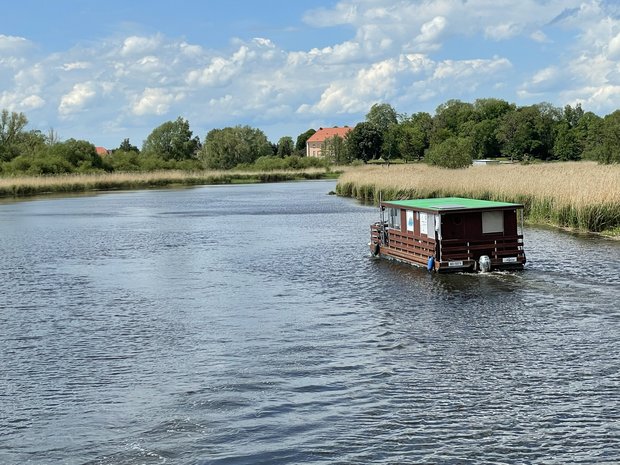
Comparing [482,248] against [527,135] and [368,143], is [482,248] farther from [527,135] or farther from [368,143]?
[368,143]

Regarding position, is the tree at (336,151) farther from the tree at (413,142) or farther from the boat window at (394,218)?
the boat window at (394,218)

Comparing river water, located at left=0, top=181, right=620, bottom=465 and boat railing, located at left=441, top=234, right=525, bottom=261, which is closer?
river water, located at left=0, top=181, right=620, bottom=465

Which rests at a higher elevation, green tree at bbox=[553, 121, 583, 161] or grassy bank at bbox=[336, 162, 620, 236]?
Result: green tree at bbox=[553, 121, 583, 161]

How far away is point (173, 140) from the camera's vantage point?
155 m

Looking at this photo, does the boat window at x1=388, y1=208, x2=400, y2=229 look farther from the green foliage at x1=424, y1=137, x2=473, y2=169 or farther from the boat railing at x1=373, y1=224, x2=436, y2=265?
the green foliage at x1=424, y1=137, x2=473, y2=169

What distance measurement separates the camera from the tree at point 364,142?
500 ft

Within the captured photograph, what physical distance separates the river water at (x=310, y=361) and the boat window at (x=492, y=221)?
147 cm

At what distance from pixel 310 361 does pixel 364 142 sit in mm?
138200

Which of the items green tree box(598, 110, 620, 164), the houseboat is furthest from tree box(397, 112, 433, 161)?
the houseboat

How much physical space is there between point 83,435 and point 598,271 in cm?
1632

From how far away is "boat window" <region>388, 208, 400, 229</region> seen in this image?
28.4 meters

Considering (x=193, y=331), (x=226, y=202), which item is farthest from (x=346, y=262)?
(x=226, y=202)

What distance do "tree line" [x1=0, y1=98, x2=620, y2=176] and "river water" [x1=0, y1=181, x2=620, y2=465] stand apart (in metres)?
45.4

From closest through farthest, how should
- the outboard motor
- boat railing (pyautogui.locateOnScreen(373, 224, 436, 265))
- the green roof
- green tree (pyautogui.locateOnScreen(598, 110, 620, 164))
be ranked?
the outboard motor → the green roof → boat railing (pyautogui.locateOnScreen(373, 224, 436, 265)) → green tree (pyautogui.locateOnScreen(598, 110, 620, 164))
